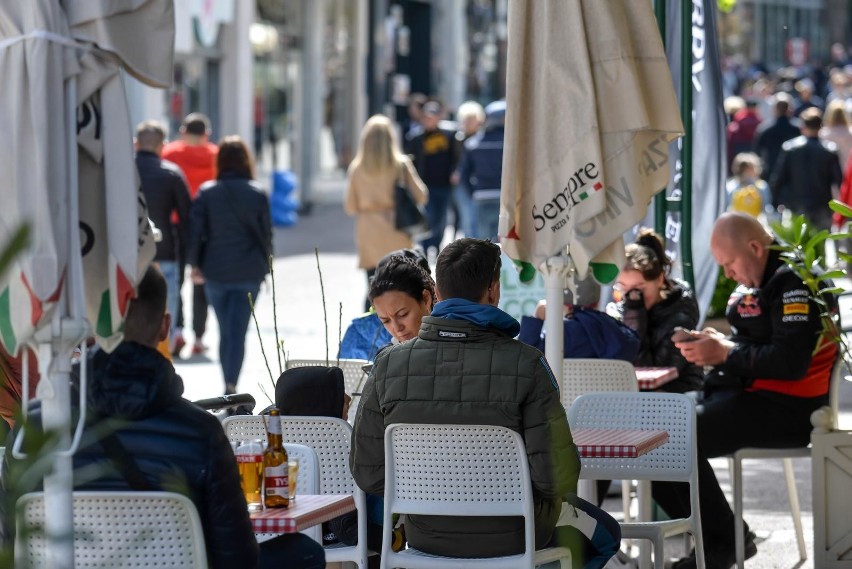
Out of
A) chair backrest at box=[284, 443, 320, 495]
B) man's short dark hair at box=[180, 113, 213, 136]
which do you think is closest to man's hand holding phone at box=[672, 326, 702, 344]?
chair backrest at box=[284, 443, 320, 495]

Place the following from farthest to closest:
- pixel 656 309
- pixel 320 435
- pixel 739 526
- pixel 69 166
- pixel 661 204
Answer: pixel 661 204
pixel 656 309
pixel 739 526
pixel 320 435
pixel 69 166

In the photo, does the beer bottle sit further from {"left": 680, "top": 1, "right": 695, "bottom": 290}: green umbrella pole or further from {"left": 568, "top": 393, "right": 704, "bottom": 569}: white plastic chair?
{"left": 680, "top": 1, "right": 695, "bottom": 290}: green umbrella pole

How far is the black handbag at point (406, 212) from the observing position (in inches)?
520

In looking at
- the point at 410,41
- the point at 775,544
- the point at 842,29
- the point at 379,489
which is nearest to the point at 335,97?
the point at 410,41

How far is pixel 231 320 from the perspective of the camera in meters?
10.5

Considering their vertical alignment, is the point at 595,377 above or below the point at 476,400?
below

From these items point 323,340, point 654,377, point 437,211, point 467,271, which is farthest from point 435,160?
point 467,271

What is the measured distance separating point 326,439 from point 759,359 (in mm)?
2247

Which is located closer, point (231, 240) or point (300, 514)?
point (300, 514)

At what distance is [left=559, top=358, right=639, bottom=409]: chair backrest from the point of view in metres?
6.16

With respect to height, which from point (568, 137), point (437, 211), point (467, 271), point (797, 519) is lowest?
point (437, 211)

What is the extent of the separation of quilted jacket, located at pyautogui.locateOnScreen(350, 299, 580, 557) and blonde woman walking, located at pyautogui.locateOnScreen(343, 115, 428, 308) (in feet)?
28.2

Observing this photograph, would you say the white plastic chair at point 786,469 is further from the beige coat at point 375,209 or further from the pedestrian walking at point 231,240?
the beige coat at point 375,209

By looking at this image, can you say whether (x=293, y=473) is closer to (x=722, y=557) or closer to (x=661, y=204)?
(x=722, y=557)
